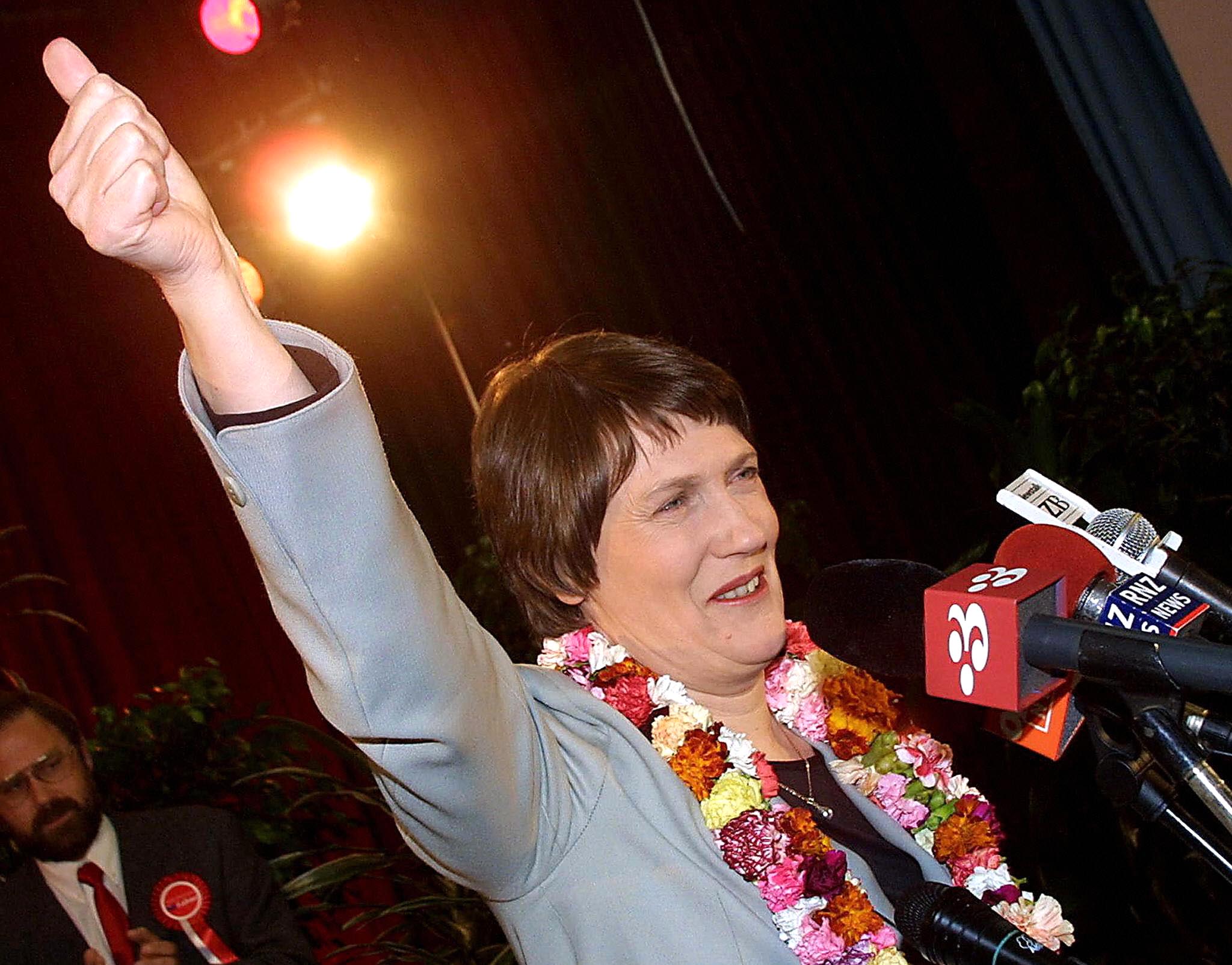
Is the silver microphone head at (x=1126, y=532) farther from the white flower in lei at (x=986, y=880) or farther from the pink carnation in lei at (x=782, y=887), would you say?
the white flower in lei at (x=986, y=880)

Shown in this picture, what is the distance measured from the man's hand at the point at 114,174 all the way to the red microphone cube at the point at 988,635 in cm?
68

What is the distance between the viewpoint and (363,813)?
4785 millimetres

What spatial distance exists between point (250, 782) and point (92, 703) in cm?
121

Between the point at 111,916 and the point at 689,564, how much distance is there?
222cm

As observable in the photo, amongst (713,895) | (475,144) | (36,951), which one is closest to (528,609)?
(713,895)

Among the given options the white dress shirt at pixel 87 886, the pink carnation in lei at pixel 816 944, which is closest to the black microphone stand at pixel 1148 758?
the pink carnation in lei at pixel 816 944

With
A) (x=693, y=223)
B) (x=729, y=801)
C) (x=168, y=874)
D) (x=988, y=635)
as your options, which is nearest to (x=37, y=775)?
(x=168, y=874)

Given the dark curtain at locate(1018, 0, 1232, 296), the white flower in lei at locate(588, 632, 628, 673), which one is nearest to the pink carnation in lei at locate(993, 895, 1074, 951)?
the white flower in lei at locate(588, 632, 628, 673)

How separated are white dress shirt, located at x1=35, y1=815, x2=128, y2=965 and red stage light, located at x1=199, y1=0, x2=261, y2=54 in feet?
8.94

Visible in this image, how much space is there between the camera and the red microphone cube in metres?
0.99

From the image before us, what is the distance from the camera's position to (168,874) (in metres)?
3.14

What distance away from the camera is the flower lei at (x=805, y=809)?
4.66 ft

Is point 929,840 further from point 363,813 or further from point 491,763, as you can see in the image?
point 363,813

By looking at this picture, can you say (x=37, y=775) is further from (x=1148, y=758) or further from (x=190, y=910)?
(x=1148, y=758)
